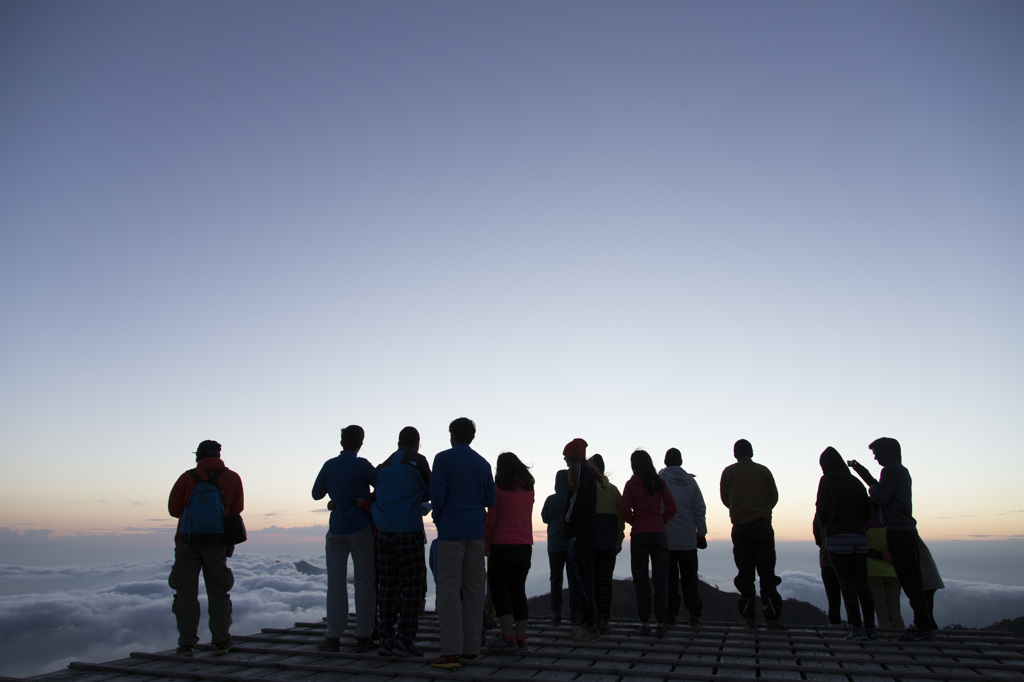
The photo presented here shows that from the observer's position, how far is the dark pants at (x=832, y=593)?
9.77 meters

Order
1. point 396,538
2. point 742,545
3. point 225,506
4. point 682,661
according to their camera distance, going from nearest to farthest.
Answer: point 682,661 → point 396,538 → point 225,506 → point 742,545

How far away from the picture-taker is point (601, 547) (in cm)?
875

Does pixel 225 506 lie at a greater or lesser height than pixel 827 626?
greater

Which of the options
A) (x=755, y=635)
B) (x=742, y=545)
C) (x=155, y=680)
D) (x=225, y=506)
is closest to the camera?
(x=155, y=680)

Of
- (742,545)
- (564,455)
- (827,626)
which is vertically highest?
(564,455)

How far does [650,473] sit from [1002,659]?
164 inches

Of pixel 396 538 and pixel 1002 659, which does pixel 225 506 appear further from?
pixel 1002 659

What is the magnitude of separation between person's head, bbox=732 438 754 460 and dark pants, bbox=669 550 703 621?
1529 millimetres

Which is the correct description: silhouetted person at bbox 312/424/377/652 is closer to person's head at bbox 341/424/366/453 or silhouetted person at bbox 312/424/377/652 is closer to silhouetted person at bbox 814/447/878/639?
person's head at bbox 341/424/366/453

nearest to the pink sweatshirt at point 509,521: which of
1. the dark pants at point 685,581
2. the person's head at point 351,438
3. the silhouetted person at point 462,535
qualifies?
the silhouetted person at point 462,535

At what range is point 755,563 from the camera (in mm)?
9039

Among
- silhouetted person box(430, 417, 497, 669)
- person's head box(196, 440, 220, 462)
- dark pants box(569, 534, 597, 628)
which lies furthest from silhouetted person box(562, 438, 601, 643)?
person's head box(196, 440, 220, 462)

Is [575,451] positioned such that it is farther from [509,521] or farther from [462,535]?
[462,535]

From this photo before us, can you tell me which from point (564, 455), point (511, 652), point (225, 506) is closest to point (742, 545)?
point (564, 455)
